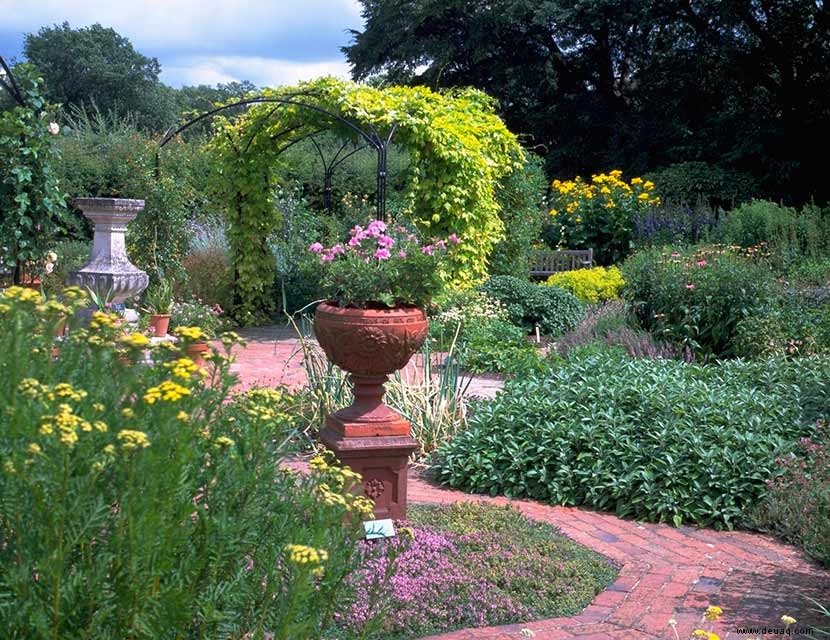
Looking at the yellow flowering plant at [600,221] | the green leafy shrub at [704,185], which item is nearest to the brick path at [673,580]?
the yellow flowering plant at [600,221]

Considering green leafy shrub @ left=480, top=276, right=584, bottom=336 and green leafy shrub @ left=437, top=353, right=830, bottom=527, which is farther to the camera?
green leafy shrub @ left=480, top=276, right=584, bottom=336

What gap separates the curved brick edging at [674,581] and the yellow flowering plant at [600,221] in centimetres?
1152

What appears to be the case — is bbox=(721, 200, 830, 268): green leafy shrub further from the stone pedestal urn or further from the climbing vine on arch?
the stone pedestal urn

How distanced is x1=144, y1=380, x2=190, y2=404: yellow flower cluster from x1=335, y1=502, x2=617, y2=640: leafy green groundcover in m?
1.29

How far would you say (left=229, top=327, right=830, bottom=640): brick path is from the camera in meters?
3.14

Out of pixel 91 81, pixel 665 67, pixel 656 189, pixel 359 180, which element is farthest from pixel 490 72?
pixel 91 81

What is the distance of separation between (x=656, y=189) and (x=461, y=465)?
51.1 ft

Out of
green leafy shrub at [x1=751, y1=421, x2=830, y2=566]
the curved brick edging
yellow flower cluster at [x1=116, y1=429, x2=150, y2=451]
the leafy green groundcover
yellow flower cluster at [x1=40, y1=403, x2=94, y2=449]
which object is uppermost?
yellow flower cluster at [x1=40, y1=403, x2=94, y2=449]

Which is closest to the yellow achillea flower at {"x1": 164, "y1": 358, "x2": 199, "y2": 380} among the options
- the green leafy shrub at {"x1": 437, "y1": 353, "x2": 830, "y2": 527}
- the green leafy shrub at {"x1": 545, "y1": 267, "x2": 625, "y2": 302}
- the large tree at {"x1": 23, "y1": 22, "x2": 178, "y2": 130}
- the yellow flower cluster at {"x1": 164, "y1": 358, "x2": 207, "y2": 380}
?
the yellow flower cluster at {"x1": 164, "y1": 358, "x2": 207, "y2": 380}

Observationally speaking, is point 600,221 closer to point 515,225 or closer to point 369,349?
point 515,225

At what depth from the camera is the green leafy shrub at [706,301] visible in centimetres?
807

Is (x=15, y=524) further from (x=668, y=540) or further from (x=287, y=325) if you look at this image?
(x=287, y=325)

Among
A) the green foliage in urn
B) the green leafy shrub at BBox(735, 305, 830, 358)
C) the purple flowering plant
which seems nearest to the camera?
the purple flowering plant

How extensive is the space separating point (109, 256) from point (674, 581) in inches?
252
